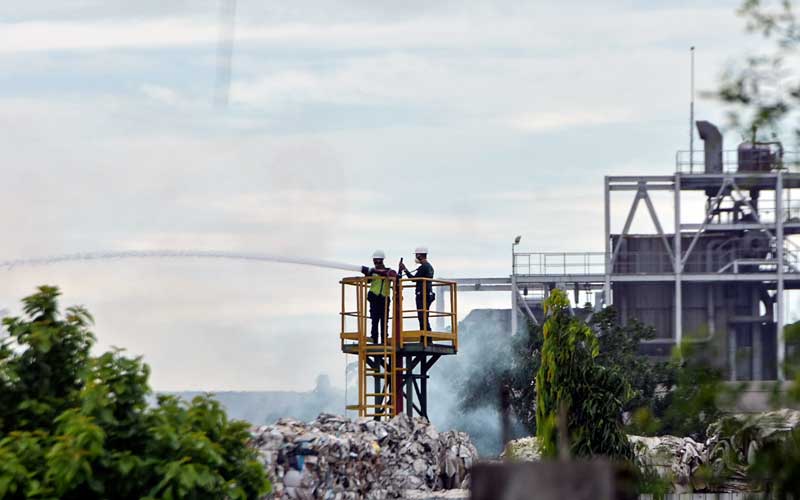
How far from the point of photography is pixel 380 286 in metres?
34.9

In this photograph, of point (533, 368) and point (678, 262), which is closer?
point (533, 368)

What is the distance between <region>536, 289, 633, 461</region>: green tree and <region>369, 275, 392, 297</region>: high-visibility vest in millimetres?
5099

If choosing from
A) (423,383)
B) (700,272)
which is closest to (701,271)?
(700,272)

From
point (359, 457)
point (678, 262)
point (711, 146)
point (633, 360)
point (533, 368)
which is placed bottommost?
point (533, 368)

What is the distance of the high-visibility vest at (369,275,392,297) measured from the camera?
114 feet

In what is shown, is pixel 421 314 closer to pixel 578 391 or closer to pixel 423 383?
pixel 423 383

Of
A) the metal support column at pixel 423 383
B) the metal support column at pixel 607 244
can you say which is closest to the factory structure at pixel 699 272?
the metal support column at pixel 607 244

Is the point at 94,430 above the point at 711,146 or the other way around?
the other way around

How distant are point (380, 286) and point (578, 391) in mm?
6125

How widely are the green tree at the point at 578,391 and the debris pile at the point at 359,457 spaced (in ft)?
12.5

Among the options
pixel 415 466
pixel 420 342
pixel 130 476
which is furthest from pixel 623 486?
pixel 420 342

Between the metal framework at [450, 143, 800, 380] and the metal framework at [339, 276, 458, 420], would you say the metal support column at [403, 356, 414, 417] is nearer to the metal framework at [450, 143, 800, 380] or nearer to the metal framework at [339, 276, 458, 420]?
the metal framework at [339, 276, 458, 420]

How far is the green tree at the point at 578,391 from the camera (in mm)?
30172

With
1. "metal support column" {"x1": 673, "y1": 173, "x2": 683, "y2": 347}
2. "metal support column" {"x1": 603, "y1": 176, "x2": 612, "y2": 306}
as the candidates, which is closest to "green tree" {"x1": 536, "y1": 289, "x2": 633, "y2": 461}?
"metal support column" {"x1": 603, "y1": 176, "x2": 612, "y2": 306}
